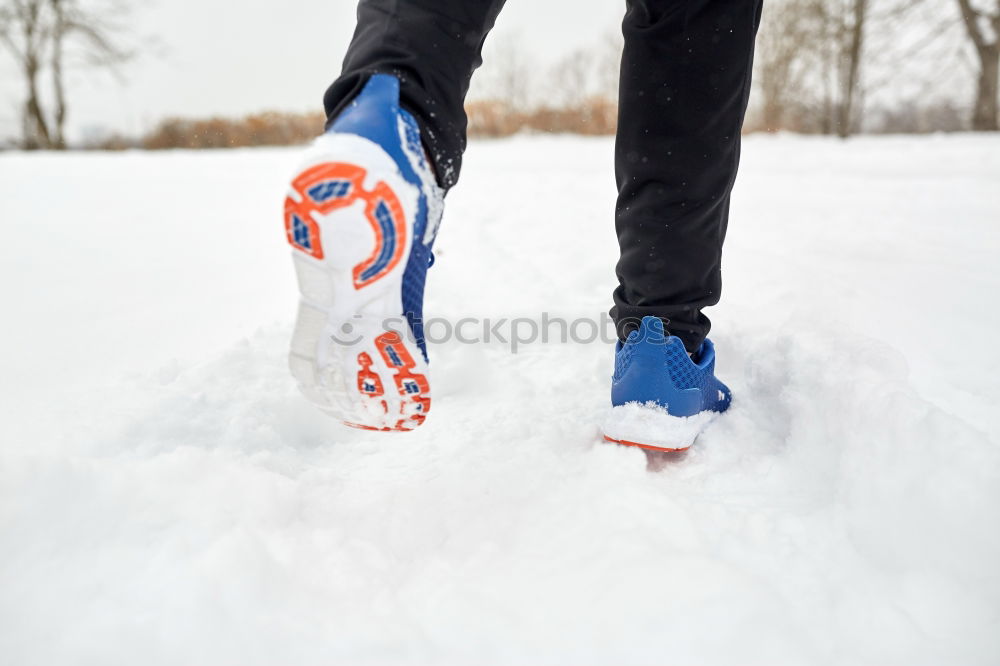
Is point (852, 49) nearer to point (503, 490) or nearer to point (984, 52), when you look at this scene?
point (984, 52)

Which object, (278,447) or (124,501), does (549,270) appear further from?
(124,501)

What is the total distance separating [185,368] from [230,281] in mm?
570

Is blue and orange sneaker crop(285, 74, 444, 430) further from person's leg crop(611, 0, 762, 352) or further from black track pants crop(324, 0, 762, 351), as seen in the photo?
person's leg crop(611, 0, 762, 352)

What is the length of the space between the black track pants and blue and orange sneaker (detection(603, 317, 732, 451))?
0.04 metres

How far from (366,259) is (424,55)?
0.74 ft

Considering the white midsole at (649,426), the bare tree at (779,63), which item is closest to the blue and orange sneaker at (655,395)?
the white midsole at (649,426)

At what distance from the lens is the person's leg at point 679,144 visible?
Result: 76 centimetres

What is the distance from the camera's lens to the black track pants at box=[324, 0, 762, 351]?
66cm

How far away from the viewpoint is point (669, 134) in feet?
2.58

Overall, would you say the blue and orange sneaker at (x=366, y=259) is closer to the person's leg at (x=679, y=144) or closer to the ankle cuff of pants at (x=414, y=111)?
the ankle cuff of pants at (x=414, y=111)

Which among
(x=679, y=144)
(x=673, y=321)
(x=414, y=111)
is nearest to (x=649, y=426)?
(x=673, y=321)

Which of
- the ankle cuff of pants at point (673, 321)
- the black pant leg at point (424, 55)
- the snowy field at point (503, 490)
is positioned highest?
the black pant leg at point (424, 55)

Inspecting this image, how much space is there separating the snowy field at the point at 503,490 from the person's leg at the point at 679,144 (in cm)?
24

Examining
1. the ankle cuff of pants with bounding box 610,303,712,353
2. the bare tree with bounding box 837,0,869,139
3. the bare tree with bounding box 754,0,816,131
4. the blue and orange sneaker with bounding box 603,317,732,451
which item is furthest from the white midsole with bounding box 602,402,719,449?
the bare tree with bounding box 754,0,816,131
